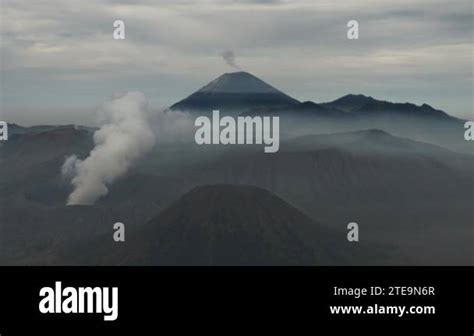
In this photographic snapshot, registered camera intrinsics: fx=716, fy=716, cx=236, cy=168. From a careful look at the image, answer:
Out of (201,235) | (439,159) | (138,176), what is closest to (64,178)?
(138,176)

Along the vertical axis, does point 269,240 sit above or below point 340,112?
below

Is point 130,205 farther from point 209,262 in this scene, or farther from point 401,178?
point 401,178

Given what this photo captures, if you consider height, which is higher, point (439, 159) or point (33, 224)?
point (439, 159)

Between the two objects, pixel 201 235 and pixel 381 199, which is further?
pixel 201 235

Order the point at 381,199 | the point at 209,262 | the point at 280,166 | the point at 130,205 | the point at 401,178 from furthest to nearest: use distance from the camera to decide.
Result: the point at 280,166 < the point at 401,178 < the point at 130,205 < the point at 209,262 < the point at 381,199

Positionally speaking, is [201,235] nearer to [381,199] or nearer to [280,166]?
[280,166]

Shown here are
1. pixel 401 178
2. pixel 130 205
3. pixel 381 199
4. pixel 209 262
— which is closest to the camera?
pixel 381 199

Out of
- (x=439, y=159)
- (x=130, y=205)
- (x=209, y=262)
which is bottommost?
(x=209, y=262)
